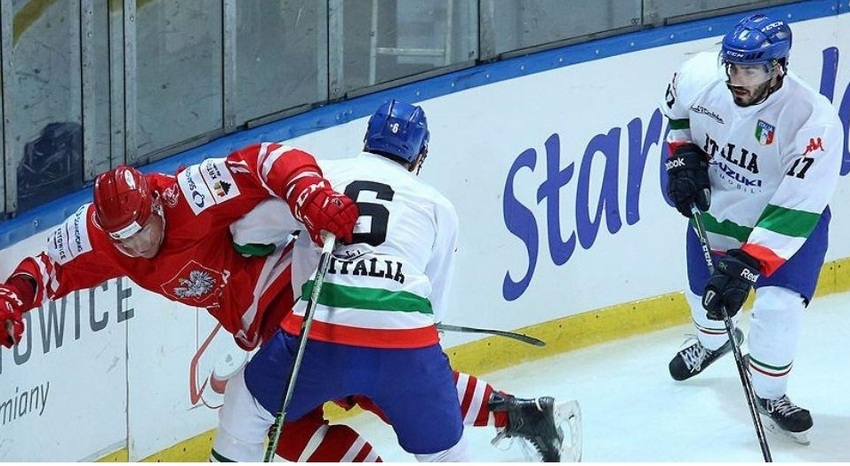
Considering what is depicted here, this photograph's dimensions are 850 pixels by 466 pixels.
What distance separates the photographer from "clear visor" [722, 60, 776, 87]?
13.0 ft

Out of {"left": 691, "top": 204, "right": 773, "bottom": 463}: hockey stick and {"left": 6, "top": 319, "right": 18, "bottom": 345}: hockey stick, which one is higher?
{"left": 6, "top": 319, "right": 18, "bottom": 345}: hockey stick

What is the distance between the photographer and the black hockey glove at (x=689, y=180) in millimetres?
4312

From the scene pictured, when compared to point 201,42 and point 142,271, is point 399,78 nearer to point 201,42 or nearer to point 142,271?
point 201,42

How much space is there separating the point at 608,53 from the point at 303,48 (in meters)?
1.20

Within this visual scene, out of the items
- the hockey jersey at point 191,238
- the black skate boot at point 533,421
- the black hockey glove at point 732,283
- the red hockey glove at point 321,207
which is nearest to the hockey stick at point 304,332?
the red hockey glove at point 321,207

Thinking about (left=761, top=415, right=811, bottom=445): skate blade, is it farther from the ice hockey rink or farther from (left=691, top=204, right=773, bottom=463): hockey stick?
(left=691, top=204, right=773, bottom=463): hockey stick

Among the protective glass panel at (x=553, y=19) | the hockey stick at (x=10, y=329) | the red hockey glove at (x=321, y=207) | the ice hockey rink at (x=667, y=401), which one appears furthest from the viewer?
the protective glass panel at (x=553, y=19)

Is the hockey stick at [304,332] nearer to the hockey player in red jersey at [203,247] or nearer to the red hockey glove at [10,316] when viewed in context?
the hockey player in red jersey at [203,247]

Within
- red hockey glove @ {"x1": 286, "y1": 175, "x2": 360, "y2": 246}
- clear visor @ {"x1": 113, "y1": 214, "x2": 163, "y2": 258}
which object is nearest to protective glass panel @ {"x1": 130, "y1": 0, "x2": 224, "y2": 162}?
clear visor @ {"x1": 113, "y1": 214, "x2": 163, "y2": 258}

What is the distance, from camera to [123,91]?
12.9ft

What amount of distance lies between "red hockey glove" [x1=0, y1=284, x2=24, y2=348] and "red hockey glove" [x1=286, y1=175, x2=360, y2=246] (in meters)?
0.62

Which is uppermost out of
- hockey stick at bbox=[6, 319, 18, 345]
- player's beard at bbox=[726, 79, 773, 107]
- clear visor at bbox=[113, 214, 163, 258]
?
player's beard at bbox=[726, 79, 773, 107]

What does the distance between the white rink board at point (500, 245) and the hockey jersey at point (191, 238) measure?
0.37 metres

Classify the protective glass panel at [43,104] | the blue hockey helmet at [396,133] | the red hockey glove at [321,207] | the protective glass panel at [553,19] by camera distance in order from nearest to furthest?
1. the red hockey glove at [321,207]
2. the blue hockey helmet at [396,133]
3. the protective glass panel at [43,104]
4. the protective glass panel at [553,19]
